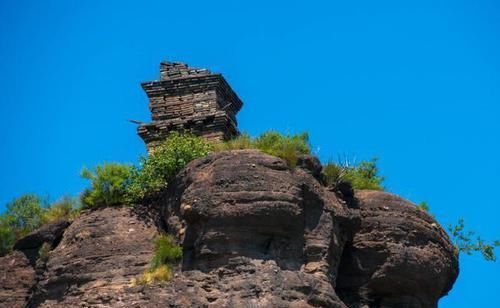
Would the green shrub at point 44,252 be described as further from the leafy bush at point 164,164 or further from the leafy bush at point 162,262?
the leafy bush at point 162,262

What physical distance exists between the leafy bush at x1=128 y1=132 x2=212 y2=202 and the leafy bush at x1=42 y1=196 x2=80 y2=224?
1.44 m

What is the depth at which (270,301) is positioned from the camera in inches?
1067

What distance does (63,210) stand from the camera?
3195 centimetres

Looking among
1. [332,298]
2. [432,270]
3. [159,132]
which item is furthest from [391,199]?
[159,132]

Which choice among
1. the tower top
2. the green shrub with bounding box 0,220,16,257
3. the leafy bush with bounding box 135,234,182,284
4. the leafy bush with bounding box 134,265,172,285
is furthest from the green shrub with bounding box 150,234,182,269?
the tower top

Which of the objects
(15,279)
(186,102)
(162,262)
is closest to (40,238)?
(15,279)

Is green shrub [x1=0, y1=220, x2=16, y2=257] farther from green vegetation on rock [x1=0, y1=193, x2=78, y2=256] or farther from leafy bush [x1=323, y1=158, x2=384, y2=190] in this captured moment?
leafy bush [x1=323, y1=158, x2=384, y2=190]

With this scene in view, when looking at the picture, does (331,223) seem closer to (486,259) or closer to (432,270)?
(432,270)

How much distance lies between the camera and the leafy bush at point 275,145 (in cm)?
3000

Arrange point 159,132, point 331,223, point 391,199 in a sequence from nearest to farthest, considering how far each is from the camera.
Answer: point 331,223 → point 391,199 → point 159,132

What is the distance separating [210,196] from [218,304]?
7.83 feet

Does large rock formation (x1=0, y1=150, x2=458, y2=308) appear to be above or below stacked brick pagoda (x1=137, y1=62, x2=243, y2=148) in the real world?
below

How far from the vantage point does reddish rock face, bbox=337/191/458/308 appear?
30.1 m

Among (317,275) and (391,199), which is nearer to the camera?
(317,275)
